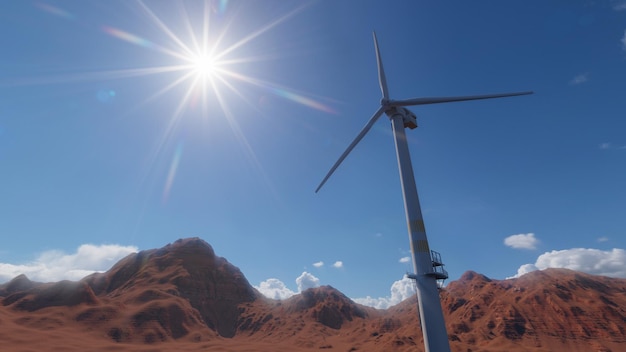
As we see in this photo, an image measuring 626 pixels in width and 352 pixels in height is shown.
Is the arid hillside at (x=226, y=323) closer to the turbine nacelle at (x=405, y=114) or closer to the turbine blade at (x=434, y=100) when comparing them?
the turbine nacelle at (x=405, y=114)

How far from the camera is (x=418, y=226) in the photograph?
34.5 meters

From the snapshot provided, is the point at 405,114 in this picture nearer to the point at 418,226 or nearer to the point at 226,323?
the point at 418,226

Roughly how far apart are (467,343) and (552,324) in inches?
1934

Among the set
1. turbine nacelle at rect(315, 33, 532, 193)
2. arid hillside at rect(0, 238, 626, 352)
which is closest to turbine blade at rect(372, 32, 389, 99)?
turbine nacelle at rect(315, 33, 532, 193)

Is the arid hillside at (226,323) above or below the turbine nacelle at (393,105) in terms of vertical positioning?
below

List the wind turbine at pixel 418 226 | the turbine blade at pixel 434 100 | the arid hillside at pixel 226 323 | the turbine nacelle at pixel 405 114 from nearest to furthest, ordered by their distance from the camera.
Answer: the wind turbine at pixel 418 226 < the turbine blade at pixel 434 100 < the turbine nacelle at pixel 405 114 < the arid hillside at pixel 226 323

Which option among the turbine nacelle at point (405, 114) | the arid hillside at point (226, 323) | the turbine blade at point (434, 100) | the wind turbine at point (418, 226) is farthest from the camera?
the arid hillside at point (226, 323)

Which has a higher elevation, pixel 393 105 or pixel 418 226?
pixel 393 105

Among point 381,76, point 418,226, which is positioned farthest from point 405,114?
point 418,226

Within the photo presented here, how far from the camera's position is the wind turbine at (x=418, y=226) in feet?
101

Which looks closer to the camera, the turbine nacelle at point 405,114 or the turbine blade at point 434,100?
the turbine blade at point 434,100

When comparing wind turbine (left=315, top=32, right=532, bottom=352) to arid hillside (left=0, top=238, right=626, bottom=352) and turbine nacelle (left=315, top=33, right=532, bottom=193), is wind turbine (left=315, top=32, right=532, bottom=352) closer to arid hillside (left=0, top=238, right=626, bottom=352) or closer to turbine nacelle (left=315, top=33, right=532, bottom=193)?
turbine nacelle (left=315, top=33, right=532, bottom=193)

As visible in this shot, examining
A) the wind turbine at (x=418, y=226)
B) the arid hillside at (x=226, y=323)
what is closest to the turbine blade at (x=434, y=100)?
the wind turbine at (x=418, y=226)

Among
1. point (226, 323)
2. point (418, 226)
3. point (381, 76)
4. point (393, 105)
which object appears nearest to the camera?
point (418, 226)
